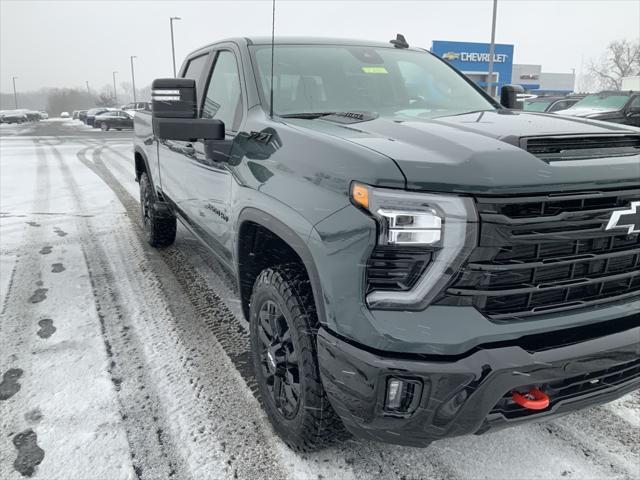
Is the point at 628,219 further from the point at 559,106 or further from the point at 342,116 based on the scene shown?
the point at 559,106

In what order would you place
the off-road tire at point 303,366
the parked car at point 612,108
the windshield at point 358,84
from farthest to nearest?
the parked car at point 612,108
the windshield at point 358,84
the off-road tire at point 303,366

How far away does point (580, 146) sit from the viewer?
1.98 meters

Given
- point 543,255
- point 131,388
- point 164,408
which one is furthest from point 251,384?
point 543,255

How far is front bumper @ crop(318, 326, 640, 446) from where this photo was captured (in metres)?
A: 1.64

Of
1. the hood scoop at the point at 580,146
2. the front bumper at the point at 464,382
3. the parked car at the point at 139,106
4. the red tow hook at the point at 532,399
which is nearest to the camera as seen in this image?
the front bumper at the point at 464,382

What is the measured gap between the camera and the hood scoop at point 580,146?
1863mm

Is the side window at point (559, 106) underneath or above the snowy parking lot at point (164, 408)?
above

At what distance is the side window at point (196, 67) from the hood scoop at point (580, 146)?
271 centimetres

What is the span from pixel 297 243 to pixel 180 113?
3.78 feet

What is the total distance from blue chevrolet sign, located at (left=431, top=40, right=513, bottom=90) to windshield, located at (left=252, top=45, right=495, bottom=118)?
3953cm

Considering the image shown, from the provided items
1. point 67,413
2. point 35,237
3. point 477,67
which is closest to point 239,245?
point 67,413

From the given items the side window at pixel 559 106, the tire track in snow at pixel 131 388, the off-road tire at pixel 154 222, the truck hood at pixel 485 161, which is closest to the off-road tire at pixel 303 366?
the tire track in snow at pixel 131 388

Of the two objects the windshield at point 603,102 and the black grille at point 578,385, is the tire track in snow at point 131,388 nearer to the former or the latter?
the black grille at point 578,385

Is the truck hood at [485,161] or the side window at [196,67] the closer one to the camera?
the truck hood at [485,161]
